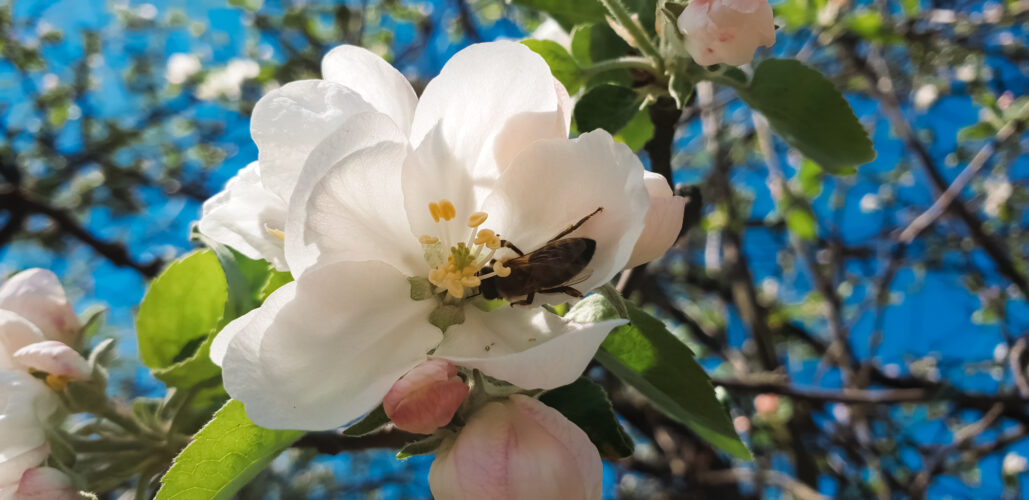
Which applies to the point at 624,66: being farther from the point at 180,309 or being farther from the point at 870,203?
the point at 870,203

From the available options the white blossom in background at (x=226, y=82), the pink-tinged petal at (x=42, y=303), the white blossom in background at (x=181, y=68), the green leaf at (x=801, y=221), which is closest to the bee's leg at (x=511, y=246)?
the pink-tinged petal at (x=42, y=303)

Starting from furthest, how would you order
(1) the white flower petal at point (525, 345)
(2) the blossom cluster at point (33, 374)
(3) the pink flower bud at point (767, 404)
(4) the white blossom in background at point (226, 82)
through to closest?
(4) the white blossom in background at point (226, 82) → (3) the pink flower bud at point (767, 404) → (2) the blossom cluster at point (33, 374) → (1) the white flower petal at point (525, 345)

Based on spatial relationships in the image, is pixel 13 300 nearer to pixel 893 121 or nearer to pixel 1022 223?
pixel 893 121

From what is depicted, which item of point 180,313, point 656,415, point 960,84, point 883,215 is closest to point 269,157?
point 180,313

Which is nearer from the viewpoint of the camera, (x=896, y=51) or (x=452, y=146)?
(x=452, y=146)

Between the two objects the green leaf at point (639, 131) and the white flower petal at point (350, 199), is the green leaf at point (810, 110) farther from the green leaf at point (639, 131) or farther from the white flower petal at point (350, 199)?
the white flower petal at point (350, 199)

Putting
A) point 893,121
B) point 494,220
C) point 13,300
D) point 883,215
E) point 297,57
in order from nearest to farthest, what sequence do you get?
point 494,220 < point 13,300 < point 893,121 < point 297,57 < point 883,215

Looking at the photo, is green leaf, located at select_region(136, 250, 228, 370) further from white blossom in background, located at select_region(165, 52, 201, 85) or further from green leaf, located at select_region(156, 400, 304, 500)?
white blossom in background, located at select_region(165, 52, 201, 85)

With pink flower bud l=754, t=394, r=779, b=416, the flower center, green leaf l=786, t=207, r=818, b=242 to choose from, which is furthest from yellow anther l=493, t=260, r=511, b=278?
pink flower bud l=754, t=394, r=779, b=416
